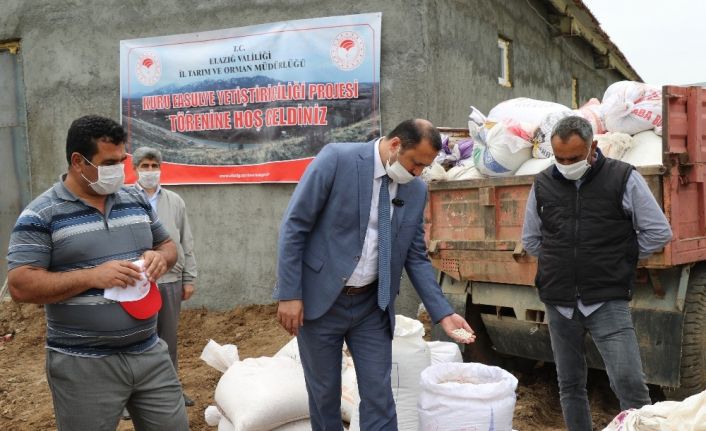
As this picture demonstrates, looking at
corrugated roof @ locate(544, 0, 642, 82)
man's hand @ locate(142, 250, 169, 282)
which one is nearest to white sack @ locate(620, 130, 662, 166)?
man's hand @ locate(142, 250, 169, 282)

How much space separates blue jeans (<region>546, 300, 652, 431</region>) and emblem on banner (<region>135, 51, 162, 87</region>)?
611cm

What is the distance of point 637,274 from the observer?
4512mm

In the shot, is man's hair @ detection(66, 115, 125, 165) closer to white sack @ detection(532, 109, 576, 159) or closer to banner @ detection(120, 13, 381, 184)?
white sack @ detection(532, 109, 576, 159)

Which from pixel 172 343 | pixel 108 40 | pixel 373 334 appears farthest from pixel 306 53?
pixel 373 334

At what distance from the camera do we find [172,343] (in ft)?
16.8

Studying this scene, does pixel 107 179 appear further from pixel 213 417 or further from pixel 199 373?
pixel 199 373

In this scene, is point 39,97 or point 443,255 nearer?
point 443,255

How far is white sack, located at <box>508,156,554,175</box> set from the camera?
4949 millimetres

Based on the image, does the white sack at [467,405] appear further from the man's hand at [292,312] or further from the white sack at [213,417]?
the white sack at [213,417]

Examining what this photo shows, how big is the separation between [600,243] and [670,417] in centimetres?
104

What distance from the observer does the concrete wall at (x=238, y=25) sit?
718cm

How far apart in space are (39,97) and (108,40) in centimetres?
135

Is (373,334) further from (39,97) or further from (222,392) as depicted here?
(39,97)

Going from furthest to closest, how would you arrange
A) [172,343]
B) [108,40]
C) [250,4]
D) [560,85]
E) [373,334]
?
1. [560,85]
2. [108,40]
3. [250,4]
4. [172,343]
5. [373,334]
